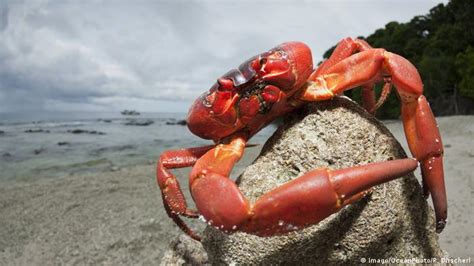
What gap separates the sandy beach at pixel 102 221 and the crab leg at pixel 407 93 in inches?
141

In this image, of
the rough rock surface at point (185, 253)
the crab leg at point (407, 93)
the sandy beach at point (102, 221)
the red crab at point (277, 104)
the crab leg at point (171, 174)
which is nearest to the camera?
the red crab at point (277, 104)

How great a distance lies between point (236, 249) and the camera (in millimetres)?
2727

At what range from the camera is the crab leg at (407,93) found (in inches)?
103

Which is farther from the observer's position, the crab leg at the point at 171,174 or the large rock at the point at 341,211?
the crab leg at the point at 171,174

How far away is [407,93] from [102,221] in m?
8.26

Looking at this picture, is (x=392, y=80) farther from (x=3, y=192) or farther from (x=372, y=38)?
(x=372, y=38)

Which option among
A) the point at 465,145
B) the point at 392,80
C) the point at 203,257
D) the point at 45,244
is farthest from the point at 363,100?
the point at 465,145

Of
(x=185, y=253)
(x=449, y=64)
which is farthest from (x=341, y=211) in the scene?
(x=449, y=64)

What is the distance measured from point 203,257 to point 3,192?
12.6 m

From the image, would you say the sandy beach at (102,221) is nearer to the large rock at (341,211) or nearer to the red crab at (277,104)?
the large rock at (341,211)

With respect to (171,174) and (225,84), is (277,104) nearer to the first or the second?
(225,84)

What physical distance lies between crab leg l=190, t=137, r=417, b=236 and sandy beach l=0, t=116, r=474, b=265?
4.52 meters

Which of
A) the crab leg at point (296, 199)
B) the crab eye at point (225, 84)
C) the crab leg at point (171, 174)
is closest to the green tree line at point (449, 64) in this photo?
the crab leg at point (171, 174)

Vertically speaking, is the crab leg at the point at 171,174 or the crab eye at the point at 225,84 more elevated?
the crab eye at the point at 225,84
